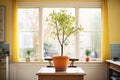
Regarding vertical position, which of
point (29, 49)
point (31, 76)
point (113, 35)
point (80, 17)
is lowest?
point (31, 76)

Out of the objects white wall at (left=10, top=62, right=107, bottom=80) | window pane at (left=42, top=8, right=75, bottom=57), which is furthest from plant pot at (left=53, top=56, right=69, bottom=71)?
window pane at (left=42, top=8, right=75, bottom=57)

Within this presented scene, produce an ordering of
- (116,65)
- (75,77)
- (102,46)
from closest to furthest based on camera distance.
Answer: (75,77)
(116,65)
(102,46)

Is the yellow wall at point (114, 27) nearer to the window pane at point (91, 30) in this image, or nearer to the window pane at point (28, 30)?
the window pane at point (91, 30)

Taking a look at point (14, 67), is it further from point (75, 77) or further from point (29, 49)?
point (75, 77)

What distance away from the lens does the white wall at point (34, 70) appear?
5625 mm

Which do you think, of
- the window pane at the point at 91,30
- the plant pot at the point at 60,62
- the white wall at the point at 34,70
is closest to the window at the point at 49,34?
the window pane at the point at 91,30

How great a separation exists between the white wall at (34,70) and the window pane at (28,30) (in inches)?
11.6

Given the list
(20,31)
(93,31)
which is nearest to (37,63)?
(20,31)

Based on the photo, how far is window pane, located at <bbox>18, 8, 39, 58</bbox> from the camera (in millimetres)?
5773

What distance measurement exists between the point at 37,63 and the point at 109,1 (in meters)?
2.52

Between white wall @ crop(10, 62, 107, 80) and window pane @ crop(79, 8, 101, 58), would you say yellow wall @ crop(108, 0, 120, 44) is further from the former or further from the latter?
white wall @ crop(10, 62, 107, 80)

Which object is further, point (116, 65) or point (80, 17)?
point (80, 17)

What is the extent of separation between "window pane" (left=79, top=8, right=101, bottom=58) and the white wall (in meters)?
0.32

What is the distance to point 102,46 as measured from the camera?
5582 mm
